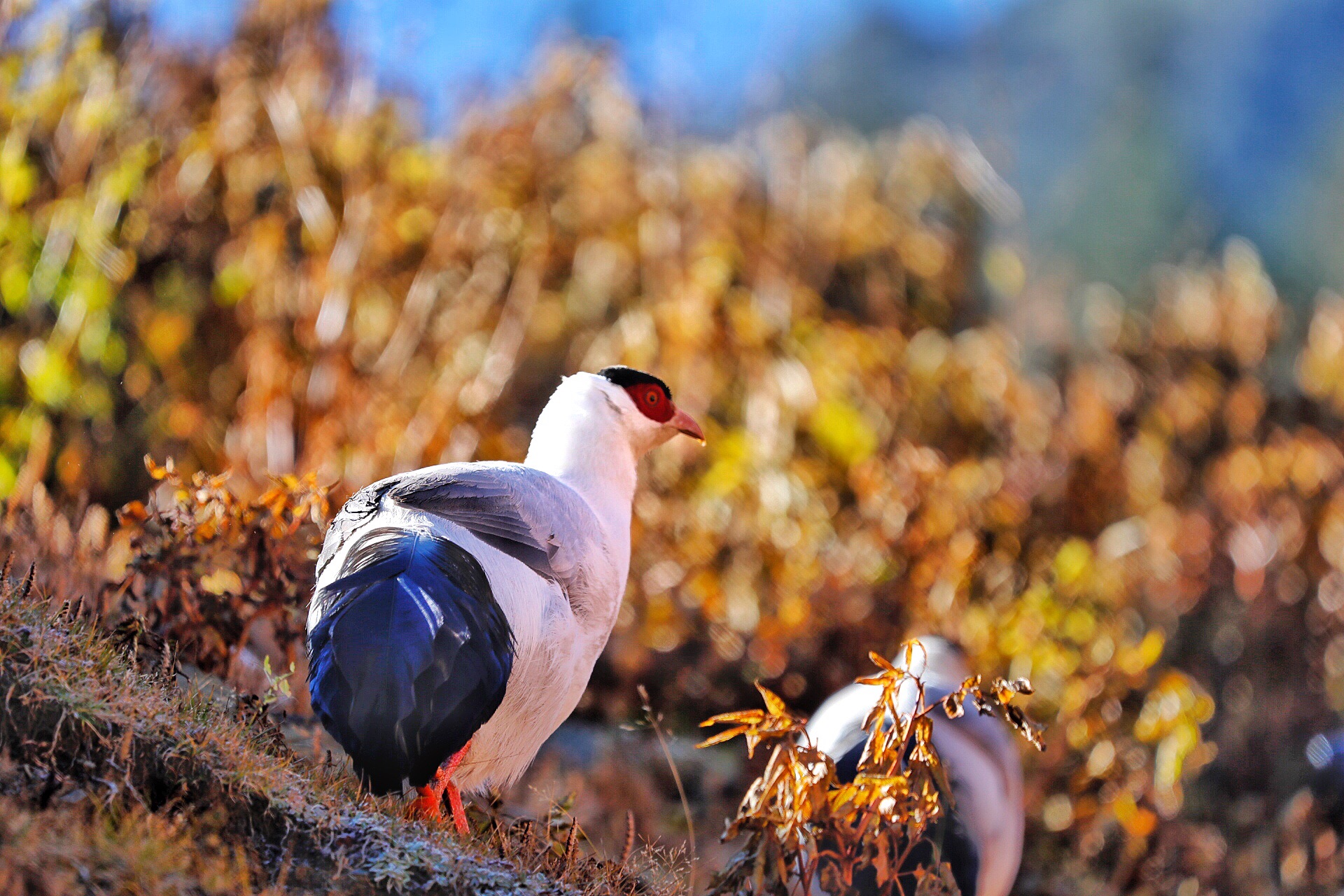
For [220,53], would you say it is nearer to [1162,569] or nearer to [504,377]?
[504,377]

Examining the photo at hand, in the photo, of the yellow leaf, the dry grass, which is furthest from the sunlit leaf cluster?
the yellow leaf

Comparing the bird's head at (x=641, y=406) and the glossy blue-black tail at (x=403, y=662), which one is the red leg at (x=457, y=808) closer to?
the glossy blue-black tail at (x=403, y=662)

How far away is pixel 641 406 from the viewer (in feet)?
13.4

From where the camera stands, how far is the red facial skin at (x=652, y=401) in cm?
409

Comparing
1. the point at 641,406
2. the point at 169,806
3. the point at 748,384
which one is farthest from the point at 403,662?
the point at 748,384

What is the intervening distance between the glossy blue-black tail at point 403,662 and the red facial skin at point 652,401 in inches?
53.1

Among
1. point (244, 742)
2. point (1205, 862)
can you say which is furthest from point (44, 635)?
point (1205, 862)

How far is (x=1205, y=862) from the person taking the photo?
6.14m

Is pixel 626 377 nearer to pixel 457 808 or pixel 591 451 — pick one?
pixel 591 451

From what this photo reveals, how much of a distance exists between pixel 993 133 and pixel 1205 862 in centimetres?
573

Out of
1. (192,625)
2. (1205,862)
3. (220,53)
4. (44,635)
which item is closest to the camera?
(44,635)

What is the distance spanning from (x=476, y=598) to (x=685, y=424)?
1.55 meters

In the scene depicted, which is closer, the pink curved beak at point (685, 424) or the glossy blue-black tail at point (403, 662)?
the glossy blue-black tail at point (403, 662)

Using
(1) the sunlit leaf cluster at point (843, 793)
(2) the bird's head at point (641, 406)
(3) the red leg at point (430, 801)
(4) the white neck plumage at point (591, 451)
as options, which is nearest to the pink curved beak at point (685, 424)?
(2) the bird's head at point (641, 406)
